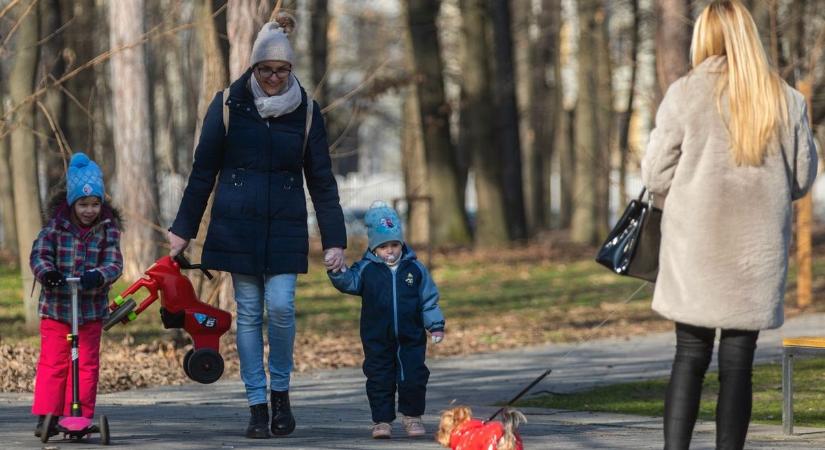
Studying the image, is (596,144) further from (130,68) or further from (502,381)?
(502,381)

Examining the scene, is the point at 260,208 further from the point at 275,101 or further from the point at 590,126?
the point at 590,126

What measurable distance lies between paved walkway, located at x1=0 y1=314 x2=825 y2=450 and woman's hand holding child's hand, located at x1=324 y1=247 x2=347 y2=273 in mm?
825

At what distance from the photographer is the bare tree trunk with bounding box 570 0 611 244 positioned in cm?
3147

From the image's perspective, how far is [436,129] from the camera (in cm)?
2852

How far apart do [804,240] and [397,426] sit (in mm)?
9451

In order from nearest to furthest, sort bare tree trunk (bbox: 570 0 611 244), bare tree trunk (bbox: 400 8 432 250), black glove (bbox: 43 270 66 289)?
1. black glove (bbox: 43 270 66 289)
2. bare tree trunk (bbox: 400 8 432 250)
3. bare tree trunk (bbox: 570 0 611 244)

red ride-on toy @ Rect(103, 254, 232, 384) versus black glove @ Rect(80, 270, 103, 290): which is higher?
black glove @ Rect(80, 270, 103, 290)

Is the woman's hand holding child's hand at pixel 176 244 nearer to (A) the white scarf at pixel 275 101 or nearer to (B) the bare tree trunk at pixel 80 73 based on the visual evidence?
(A) the white scarf at pixel 275 101

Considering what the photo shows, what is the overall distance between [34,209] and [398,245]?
22.9ft

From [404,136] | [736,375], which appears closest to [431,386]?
[736,375]

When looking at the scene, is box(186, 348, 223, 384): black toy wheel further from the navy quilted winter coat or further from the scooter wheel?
the scooter wheel

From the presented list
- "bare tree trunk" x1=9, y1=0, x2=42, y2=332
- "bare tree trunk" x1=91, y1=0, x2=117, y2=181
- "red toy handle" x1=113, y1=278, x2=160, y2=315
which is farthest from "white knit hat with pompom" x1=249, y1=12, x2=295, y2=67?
"bare tree trunk" x1=91, y1=0, x2=117, y2=181

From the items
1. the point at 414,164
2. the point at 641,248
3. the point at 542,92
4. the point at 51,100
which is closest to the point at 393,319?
the point at 641,248

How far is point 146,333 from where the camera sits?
1378 cm
